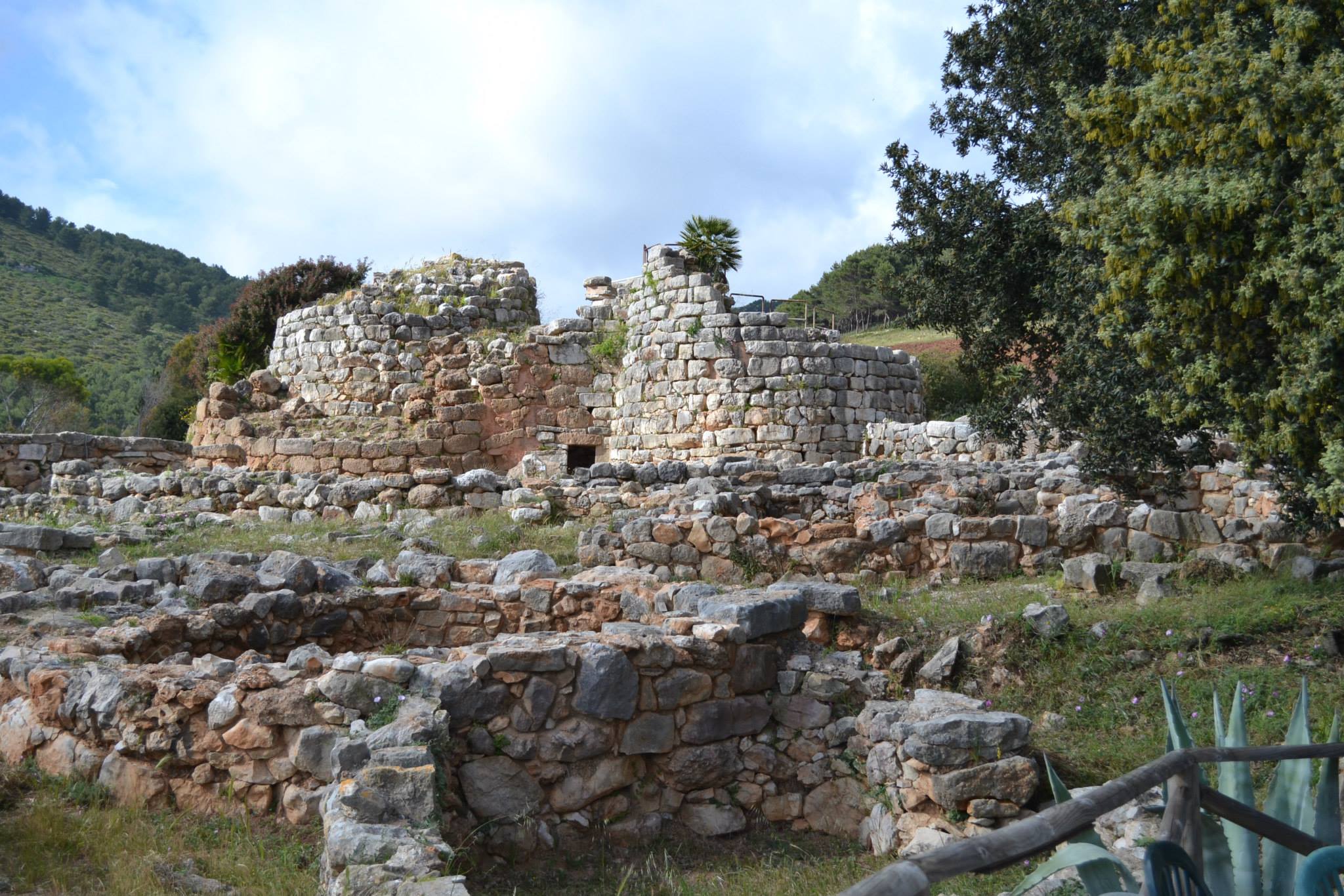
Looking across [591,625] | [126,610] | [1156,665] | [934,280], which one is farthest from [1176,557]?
[126,610]

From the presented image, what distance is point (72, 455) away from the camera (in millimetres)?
16516

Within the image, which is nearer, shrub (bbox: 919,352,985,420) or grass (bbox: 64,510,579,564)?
grass (bbox: 64,510,579,564)

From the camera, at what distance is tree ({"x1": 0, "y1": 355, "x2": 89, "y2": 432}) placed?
118ft

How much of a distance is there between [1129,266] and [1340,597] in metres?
3.28

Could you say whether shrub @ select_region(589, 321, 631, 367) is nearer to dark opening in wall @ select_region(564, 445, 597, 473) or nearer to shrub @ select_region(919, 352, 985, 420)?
dark opening in wall @ select_region(564, 445, 597, 473)

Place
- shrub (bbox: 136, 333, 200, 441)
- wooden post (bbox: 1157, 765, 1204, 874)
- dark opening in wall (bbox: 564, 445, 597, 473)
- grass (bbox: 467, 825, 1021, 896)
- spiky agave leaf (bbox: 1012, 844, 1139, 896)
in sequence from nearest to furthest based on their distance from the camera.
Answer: spiky agave leaf (bbox: 1012, 844, 1139, 896), wooden post (bbox: 1157, 765, 1204, 874), grass (bbox: 467, 825, 1021, 896), dark opening in wall (bbox: 564, 445, 597, 473), shrub (bbox: 136, 333, 200, 441)

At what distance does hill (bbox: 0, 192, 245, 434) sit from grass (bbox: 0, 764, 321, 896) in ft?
113

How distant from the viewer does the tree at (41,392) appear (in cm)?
3609

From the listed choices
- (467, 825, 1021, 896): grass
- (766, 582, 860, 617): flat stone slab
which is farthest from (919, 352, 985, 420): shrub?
(467, 825, 1021, 896): grass

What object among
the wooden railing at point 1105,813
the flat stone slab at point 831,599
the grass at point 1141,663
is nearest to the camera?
the wooden railing at point 1105,813

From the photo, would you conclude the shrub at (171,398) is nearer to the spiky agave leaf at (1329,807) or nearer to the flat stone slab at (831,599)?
the flat stone slab at (831,599)

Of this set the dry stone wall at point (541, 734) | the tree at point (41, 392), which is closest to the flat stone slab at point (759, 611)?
the dry stone wall at point (541, 734)

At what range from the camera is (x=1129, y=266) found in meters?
7.73

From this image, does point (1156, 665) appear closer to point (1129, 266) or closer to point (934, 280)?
point (1129, 266)
